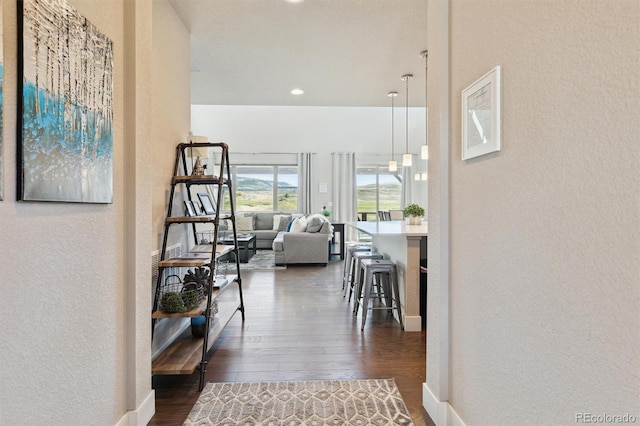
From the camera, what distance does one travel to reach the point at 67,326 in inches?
49.1

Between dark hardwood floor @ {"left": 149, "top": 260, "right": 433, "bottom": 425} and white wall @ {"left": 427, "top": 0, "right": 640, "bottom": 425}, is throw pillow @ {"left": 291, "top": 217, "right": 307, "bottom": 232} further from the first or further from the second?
white wall @ {"left": 427, "top": 0, "right": 640, "bottom": 425}

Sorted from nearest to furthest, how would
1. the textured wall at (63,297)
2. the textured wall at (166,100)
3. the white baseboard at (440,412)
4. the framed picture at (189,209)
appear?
the textured wall at (63,297) < the white baseboard at (440,412) < the textured wall at (166,100) < the framed picture at (189,209)

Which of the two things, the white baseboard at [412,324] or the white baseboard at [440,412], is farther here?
the white baseboard at [412,324]

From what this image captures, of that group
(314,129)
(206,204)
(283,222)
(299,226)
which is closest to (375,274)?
(206,204)

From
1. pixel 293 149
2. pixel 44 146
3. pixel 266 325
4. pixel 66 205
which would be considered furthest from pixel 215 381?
pixel 293 149

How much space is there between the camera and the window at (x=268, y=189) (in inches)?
367

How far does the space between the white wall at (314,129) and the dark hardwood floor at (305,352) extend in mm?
5856

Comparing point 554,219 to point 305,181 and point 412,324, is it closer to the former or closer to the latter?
point 412,324

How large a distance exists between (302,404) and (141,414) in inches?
32.5

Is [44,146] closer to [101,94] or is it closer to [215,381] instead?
[101,94]

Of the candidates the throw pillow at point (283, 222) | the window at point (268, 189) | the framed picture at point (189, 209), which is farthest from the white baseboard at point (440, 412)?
the window at point (268, 189)

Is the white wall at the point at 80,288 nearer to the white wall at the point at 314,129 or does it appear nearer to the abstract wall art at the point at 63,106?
the abstract wall art at the point at 63,106

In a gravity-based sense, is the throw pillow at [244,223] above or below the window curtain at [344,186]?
below

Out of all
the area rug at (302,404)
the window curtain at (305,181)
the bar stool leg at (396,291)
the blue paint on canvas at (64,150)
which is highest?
the window curtain at (305,181)
